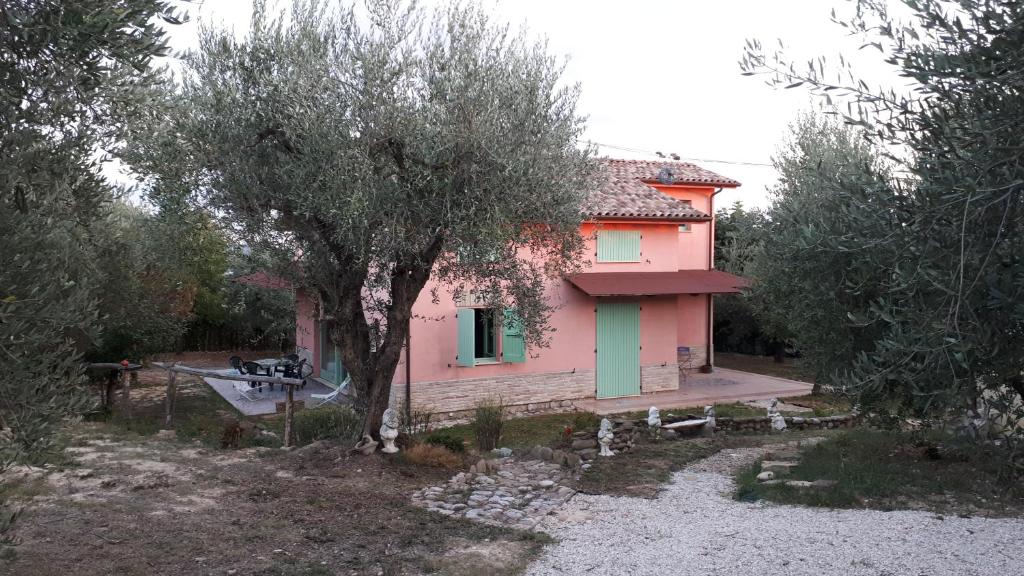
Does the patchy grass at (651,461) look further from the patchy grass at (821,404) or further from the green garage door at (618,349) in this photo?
the green garage door at (618,349)

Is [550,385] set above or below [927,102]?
below

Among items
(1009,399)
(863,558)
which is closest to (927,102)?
(1009,399)

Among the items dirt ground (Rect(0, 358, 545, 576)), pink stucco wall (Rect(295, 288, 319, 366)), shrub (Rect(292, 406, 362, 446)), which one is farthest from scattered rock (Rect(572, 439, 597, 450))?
pink stucco wall (Rect(295, 288, 319, 366))

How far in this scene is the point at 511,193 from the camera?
818 cm

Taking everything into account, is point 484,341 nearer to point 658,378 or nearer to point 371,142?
point 658,378

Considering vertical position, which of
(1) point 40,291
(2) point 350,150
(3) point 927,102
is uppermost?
(2) point 350,150

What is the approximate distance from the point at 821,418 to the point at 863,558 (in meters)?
7.64

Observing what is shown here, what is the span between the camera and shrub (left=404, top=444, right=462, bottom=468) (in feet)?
Result: 31.3

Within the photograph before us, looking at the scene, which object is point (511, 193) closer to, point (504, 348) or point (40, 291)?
point (40, 291)

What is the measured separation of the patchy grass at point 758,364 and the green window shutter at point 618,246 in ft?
21.1

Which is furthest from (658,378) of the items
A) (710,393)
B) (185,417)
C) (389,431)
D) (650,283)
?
(185,417)

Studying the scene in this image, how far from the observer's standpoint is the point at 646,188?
18.8m

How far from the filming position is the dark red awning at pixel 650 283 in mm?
15688

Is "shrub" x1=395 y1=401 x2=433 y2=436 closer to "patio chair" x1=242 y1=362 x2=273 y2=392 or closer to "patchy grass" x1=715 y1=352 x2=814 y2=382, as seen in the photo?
"patio chair" x1=242 y1=362 x2=273 y2=392
